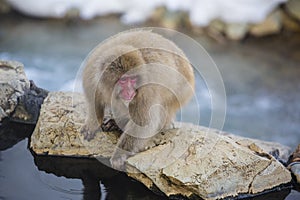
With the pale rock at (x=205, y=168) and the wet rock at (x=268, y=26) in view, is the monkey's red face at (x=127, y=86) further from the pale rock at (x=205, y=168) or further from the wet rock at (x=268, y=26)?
the wet rock at (x=268, y=26)

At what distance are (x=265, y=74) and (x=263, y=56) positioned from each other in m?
0.36

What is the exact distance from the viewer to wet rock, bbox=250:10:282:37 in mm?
5789

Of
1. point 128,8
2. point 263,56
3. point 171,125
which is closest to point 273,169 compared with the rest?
point 171,125

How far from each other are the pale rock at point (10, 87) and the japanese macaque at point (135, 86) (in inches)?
19.5

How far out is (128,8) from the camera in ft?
19.9

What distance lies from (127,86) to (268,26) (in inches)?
158

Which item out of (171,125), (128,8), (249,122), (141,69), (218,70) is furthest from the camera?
(128,8)

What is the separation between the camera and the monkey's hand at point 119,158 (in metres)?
2.35

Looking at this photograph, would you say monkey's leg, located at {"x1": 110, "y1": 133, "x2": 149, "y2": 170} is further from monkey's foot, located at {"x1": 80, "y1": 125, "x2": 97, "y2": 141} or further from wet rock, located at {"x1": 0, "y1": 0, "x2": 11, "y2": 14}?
→ wet rock, located at {"x1": 0, "y1": 0, "x2": 11, "y2": 14}

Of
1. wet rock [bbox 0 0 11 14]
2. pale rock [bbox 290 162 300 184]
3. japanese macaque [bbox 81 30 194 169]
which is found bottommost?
pale rock [bbox 290 162 300 184]

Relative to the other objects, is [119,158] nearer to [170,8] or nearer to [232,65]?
[232,65]

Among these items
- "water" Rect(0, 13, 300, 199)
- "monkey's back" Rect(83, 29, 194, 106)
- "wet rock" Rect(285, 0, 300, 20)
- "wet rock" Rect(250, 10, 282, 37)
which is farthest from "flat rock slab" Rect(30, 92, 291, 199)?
"wet rock" Rect(285, 0, 300, 20)

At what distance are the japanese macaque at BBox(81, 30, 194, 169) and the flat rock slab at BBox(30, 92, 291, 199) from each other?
0.07 metres

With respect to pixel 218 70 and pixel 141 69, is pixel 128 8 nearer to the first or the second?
pixel 218 70
